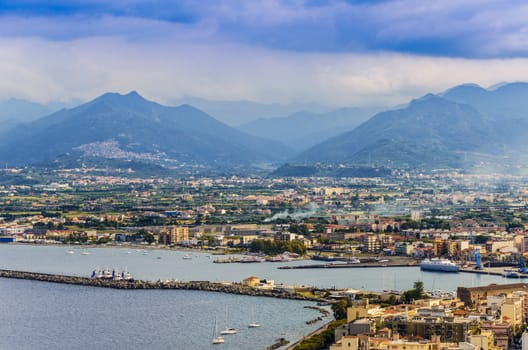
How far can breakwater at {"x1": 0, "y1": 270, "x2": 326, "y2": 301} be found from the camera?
896 inches

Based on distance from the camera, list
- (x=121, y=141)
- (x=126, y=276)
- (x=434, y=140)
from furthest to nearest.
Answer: (x=121, y=141), (x=434, y=140), (x=126, y=276)

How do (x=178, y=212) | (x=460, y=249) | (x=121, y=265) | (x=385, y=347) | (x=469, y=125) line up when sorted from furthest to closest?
(x=469, y=125) < (x=178, y=212) < (x=460, y=249) < (x=121, y=265) < (x=385, y=347)

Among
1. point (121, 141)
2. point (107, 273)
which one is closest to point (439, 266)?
point (107, 273)

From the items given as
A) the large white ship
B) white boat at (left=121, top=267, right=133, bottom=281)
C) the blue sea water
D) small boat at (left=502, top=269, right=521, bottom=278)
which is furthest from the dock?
the blue sea water

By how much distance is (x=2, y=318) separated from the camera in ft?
64.8

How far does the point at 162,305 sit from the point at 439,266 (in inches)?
373

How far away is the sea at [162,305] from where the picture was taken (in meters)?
17.6

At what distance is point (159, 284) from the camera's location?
2431 centimetres

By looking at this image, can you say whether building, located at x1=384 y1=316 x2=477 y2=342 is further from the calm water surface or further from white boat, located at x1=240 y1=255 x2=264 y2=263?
white boat, located at x1=240 y1=255 x2=264 y2=263

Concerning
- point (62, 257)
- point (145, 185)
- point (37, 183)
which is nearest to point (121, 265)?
point (62, 257)

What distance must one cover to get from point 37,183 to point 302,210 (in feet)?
112

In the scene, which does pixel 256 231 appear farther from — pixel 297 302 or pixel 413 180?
pixel 413 180

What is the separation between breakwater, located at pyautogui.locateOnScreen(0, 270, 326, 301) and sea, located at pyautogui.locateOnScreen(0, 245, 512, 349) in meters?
0.33

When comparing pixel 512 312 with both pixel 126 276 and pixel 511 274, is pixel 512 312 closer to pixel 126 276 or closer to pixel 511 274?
pixel 511 274
